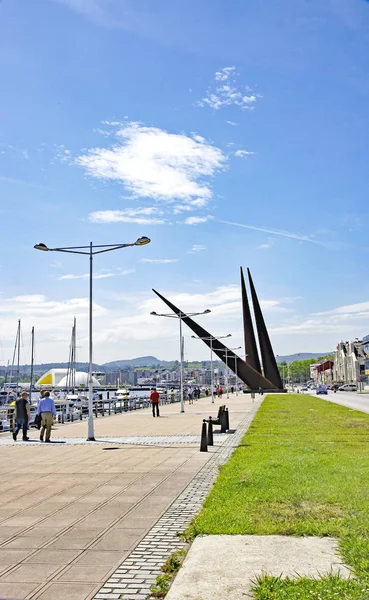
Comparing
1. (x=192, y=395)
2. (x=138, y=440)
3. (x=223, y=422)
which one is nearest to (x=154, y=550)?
(x=138, y=440)

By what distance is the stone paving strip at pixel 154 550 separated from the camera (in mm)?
4879

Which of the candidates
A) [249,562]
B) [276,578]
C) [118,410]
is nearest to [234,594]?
[276,578]

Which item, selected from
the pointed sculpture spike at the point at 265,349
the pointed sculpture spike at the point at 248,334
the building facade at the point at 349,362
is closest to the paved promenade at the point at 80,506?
the pointed sculpture spike at the point at 248,334

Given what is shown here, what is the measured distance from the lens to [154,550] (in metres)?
6.05

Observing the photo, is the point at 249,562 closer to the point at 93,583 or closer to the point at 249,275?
the point at 93,583

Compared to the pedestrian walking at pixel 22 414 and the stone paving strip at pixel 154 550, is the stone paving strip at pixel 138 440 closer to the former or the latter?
the pedestrian walking at pixel 22 414

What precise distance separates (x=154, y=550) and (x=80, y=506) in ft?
9.11

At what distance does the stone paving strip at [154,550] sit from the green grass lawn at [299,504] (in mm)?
226

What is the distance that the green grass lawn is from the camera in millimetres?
4719

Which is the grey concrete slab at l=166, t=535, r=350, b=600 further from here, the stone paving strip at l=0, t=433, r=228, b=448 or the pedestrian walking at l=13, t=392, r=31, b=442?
the pedestrian walking at l=13, t=392, r=31, b=442

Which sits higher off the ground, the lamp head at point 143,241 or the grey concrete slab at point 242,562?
the lamp head at point 143,241

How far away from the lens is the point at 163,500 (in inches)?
347

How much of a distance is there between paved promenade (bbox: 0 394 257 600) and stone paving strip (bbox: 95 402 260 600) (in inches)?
2.8

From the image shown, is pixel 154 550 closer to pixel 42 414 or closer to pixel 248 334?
pixel 42 414
